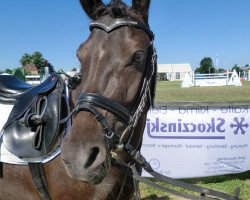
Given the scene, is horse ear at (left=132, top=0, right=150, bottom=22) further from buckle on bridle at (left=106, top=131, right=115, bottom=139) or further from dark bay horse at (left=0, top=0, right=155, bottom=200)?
buckle on bridle at (left=106, top=131, right=115, bottom=139)

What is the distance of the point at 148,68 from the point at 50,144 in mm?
995

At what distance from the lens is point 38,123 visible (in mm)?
2768

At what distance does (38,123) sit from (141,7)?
1.27 m

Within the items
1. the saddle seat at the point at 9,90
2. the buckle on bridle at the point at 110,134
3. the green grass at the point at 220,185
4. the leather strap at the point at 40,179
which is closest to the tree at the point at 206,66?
the green grass at the point at 220,185

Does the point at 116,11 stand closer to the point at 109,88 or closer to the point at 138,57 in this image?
the point at 138,57

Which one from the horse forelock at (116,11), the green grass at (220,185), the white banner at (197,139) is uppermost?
the horse forelock at (116,11)

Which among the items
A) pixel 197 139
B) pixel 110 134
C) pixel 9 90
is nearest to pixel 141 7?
pixel 110 134

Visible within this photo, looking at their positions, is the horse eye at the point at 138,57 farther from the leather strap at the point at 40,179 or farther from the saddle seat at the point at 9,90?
the saddle seat at the point at 9,90

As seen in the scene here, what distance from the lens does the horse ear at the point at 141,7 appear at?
2.72 metres

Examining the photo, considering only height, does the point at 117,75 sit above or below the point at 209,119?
above

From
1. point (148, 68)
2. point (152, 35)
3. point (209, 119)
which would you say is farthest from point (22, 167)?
point (209, 119)

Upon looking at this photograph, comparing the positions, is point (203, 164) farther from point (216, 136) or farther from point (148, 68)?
point (148, 68)

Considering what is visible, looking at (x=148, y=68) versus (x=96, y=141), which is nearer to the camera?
(x=96, y=141)

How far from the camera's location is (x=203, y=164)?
688 cm
